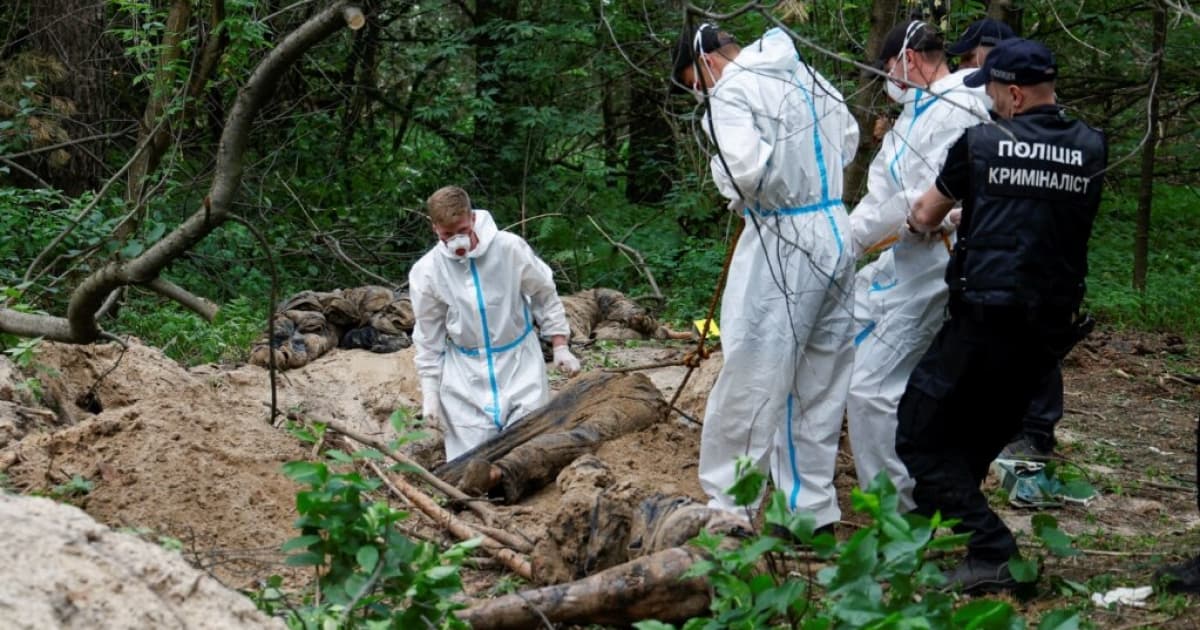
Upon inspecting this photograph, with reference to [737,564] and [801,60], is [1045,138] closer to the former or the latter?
[801,60]

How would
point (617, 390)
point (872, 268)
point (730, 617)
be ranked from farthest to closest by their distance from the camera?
1. point (617, 390)
2. point (872, 268)
3. point (730, 617)

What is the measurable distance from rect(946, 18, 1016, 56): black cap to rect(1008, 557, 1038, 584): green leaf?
9.71 ft

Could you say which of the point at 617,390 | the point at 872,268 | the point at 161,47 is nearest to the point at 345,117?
the point at 161,47

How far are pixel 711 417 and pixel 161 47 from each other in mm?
6803

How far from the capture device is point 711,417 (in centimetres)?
555

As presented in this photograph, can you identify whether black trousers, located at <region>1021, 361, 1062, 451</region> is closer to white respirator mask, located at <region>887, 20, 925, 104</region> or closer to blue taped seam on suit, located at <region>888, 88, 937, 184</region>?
blue taped seam on suit, located at <region>888, 88, 937, 184</region>

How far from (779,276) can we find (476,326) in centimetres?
205

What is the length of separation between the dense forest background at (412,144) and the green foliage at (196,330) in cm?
3

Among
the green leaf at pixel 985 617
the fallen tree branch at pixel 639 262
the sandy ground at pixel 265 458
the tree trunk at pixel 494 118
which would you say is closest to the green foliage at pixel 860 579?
the green leaf at pixel 985 617

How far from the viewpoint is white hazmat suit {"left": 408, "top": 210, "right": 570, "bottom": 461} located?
6.89m

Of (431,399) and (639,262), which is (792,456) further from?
(639,262)

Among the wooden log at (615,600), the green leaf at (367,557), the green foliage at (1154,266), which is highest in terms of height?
the green leaf at (367,557)

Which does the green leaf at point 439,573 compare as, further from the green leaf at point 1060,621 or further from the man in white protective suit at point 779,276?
the man in white protective suit at point 779,276

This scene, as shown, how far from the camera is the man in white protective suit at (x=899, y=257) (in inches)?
221
